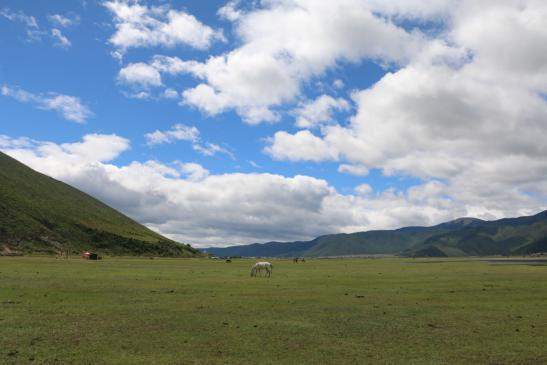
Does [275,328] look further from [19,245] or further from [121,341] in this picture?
[19,245]

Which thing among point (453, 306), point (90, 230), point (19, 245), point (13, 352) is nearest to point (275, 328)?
point (13, 352)

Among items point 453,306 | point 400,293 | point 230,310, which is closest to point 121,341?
point 230,310

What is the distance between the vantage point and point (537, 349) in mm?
17969

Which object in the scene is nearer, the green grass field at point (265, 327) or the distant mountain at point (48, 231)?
the green grass field at point (265, 327)

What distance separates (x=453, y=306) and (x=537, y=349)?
39.6 feet

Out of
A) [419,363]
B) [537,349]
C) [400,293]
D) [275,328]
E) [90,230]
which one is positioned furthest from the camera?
[90,230]

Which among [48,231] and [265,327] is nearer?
[265,327]

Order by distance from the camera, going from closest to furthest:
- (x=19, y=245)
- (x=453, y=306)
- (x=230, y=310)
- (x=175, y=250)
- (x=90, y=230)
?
(x=230, y=310) < (x=453, y=306) < (x=19, y=245) < (x=90, y=230) < (x=175, y=250)

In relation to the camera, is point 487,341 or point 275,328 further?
point 275,328

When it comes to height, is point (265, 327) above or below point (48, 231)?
below

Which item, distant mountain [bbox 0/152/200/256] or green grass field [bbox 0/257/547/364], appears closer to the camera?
green grass field [bbox 0/257/547/364]

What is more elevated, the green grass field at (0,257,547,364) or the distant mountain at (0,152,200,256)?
the distant mountain at (0,152,200,256)

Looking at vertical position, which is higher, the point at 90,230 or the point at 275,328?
the point at 90,230

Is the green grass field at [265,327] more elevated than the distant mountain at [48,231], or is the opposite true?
the distant mountain at [48,231]
